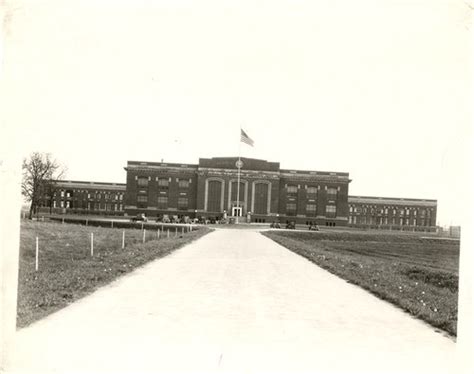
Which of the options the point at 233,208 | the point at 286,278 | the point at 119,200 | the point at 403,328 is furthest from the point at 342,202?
the point at 403,328

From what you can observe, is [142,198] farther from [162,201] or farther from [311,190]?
[311,190]

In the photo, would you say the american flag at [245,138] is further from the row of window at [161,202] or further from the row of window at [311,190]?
the row of window at [311,190]

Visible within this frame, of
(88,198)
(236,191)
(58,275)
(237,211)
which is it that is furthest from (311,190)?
(58,275)

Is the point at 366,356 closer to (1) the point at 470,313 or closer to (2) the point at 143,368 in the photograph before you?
(1) the point at 470,313

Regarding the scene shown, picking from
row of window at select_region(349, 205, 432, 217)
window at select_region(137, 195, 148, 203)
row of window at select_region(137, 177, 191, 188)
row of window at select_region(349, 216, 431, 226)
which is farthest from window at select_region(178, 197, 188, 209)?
row of window at select_region(349, 205, 432, 217)

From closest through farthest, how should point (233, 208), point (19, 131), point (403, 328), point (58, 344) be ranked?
point (19, 131) < point (58, 344) < point (403, 328) < point (233, 208)

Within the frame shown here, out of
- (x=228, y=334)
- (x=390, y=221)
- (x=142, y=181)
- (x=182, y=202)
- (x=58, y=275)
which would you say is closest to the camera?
(x=228, y=334)
